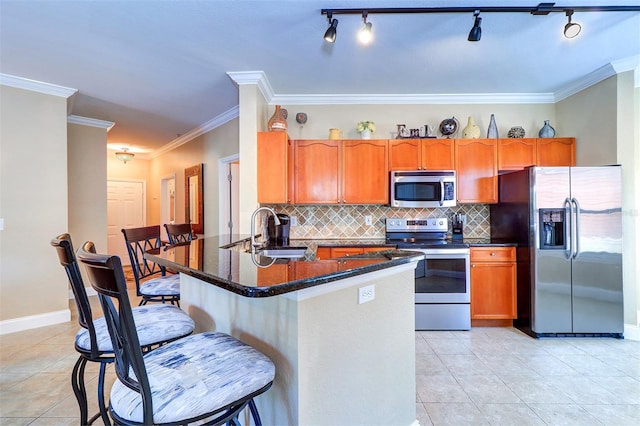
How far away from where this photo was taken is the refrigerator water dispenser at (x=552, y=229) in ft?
9.61

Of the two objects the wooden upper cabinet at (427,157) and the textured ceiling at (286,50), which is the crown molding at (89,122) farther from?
the wooden upper cabinet at (427,157)

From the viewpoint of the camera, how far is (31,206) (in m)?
3.26

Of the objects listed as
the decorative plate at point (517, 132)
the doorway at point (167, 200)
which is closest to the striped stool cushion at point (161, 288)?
the decorative plate at point (517, 132)

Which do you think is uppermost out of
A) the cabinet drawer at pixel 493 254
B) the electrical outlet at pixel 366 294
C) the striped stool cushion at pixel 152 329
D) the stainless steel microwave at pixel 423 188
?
the stainless steel microwave at pixel 423 188

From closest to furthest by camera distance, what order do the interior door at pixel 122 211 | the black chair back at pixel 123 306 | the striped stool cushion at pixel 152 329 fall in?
the black chair back at pixel 123 306 < the striped stool cushion at pixel 152 329 < the interior door at pixel 122 211

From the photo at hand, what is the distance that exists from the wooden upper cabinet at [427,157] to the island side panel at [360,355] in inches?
86.4

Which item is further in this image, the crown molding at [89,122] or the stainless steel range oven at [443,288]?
the crown molding at [89,122]

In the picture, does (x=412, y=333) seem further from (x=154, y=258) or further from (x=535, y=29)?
(x=535, y=29)

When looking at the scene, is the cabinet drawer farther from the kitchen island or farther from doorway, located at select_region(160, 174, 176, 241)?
doorway, located at select_region(160, 174, 176, 241)

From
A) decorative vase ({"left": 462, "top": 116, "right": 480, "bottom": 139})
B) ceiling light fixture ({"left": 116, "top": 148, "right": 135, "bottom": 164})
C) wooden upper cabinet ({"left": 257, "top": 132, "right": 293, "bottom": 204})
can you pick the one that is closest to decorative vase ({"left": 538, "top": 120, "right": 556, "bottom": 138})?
decorative vase ({"left": 462, "top": 116, "right": 480, "bottom": 139})

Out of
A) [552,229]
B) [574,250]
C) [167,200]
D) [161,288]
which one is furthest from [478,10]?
[167,200]

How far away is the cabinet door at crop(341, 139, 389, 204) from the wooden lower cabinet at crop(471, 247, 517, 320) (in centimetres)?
117

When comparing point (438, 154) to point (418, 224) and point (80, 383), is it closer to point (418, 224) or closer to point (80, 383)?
point (418, 224)

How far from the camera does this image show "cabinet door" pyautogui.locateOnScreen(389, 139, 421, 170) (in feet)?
11.5
